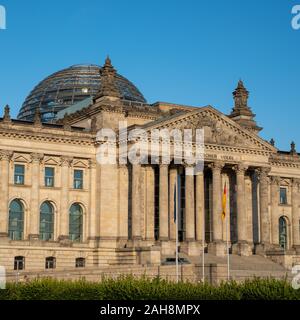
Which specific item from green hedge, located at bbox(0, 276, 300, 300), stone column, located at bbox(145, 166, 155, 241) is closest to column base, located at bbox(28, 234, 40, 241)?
stone column, located at bbox(145, 166, 155, 241)

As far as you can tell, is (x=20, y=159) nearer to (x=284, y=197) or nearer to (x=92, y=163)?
(x=92, y=163)

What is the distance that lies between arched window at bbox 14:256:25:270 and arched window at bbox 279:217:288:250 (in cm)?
3480

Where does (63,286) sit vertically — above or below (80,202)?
below

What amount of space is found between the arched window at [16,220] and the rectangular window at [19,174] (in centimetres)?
197

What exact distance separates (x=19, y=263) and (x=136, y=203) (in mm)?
13498

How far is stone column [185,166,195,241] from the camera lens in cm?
8400

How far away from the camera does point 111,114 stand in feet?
278

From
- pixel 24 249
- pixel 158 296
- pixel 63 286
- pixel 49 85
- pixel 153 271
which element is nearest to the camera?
pixel 158 296

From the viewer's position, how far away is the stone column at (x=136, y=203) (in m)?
81.5

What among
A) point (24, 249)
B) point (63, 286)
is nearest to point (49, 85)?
point (24, 249)

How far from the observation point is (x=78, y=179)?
275 feet

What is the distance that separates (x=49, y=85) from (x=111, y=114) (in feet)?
91.5

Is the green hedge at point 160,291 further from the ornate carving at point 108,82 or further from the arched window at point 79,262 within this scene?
the ornate carving at point 108,82

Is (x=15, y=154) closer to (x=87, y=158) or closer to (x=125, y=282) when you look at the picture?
(x=87, y=158)
